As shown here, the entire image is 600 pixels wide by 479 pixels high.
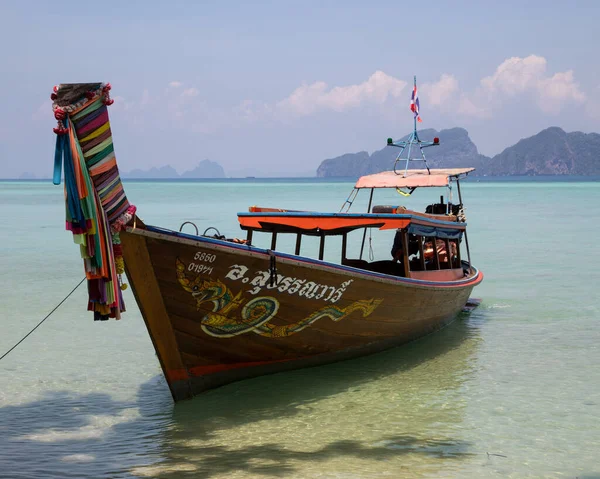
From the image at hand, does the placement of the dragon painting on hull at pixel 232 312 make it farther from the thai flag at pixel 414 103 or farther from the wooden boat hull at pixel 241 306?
the thai flag at pixel 414 103

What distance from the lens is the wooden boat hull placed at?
748cm

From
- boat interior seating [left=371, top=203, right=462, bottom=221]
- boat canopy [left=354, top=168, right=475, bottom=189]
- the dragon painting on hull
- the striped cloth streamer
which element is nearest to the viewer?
the striped cloth streamer

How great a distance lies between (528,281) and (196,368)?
38.4 feet

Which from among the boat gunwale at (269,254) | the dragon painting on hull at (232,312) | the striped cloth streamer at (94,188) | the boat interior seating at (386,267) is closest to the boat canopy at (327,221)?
the boat gunwale at (269,254)

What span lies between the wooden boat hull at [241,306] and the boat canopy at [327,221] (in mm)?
777

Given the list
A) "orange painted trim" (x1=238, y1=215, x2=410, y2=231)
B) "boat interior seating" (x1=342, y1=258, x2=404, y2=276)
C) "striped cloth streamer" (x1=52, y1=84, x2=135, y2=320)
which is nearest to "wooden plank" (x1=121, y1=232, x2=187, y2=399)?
"striped cloth streamer" (x1=52, y1=84, x2=135, y2=320)

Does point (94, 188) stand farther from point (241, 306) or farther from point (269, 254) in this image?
point (241, 306)

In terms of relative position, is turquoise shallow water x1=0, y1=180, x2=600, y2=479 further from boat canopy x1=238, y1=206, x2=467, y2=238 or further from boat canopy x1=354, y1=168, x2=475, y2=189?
boat canopy x1=354, y1=168, x2=475, y2=189

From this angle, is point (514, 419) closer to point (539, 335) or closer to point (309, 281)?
point (309, 281)

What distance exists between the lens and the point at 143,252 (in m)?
7.31

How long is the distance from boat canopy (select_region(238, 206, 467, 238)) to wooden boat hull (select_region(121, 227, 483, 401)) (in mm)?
777

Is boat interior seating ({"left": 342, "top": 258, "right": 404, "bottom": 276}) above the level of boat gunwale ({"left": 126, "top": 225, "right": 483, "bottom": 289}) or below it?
below

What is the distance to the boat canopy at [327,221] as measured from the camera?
9328mm

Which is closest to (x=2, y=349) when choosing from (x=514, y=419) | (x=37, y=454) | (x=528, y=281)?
(x=37, y=454)
